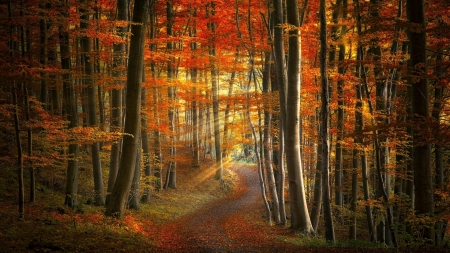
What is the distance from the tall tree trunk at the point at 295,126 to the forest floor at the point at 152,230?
82 centimetres

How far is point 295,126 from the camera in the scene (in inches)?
494

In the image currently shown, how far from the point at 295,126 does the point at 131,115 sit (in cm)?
588

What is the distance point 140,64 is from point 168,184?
13489 mm

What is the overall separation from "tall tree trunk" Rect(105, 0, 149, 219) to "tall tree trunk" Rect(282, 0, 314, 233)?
209 inches

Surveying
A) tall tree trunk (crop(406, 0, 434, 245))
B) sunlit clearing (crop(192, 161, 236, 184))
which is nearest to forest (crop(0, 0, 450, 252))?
tall tree trunk (crop(406, 0, 434, 245))

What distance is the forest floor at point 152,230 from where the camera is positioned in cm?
820

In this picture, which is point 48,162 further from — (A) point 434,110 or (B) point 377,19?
(A) point 434,110

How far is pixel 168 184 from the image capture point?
23.7 meters

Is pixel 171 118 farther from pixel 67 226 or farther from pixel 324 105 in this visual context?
pixel 67 226

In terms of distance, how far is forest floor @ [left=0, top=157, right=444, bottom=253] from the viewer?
820cm

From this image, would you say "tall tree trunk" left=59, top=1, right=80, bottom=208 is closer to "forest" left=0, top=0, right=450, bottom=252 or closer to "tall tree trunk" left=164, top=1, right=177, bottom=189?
"forest" left=0, top=0, right=450, bottom=252

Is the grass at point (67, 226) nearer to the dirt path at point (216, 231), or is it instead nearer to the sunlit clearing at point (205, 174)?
the dirt path at point (216, 231)

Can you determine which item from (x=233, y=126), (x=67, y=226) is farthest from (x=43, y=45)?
(x=233, y=126)

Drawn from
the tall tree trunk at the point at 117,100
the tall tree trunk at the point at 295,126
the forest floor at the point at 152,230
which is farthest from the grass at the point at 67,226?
the tall tree trunk at the point at 295,126
